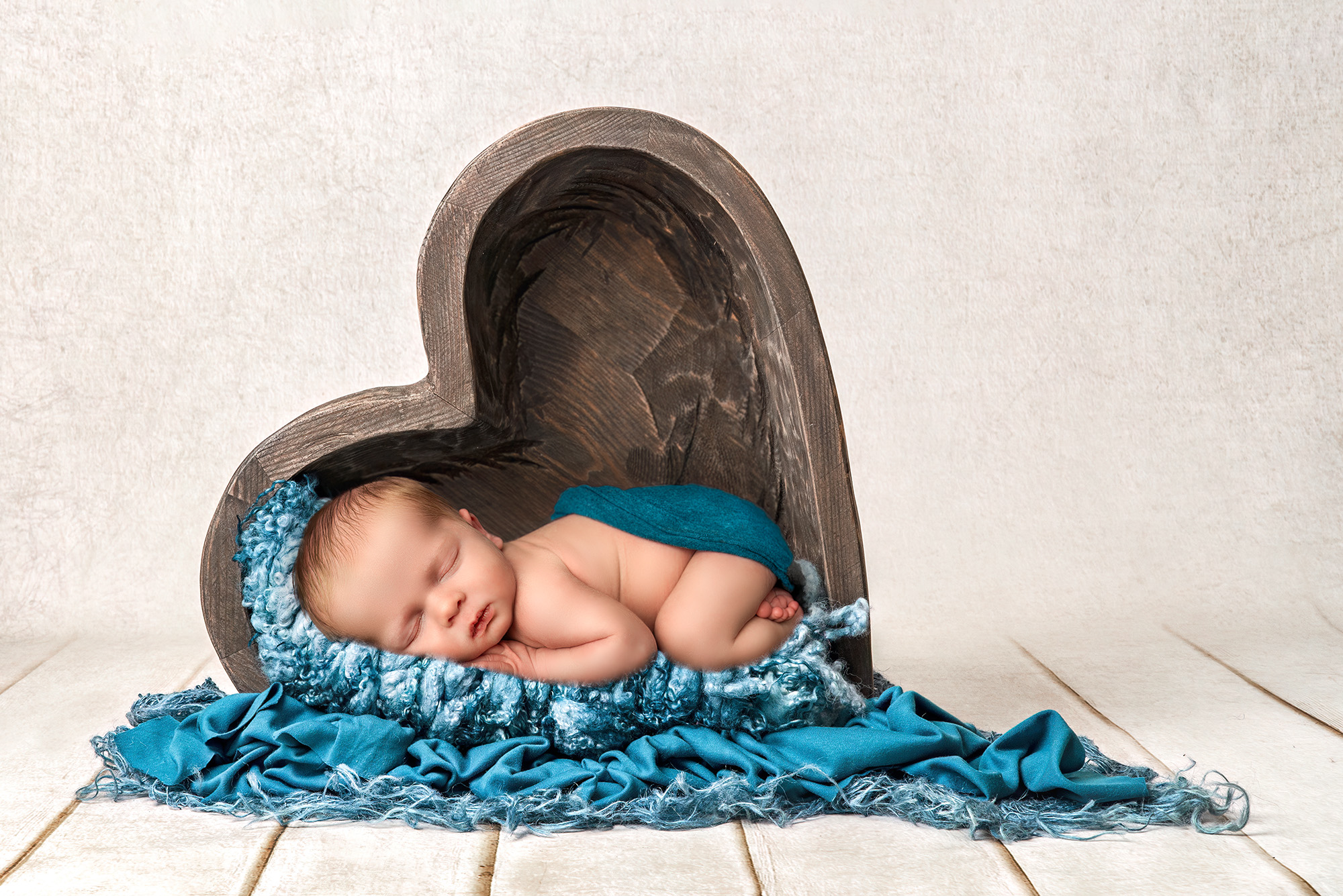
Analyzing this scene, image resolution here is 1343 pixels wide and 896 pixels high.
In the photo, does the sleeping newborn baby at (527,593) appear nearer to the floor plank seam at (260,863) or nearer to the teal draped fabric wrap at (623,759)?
the teal draped fabric wrap at (623,759)

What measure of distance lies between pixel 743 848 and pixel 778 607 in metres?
0.42

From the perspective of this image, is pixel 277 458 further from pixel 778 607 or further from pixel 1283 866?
pixel 1283 866

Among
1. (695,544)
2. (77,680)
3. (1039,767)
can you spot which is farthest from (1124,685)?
(77,680)

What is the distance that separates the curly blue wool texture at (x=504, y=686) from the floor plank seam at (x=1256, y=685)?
666 mm

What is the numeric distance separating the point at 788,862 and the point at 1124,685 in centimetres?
93

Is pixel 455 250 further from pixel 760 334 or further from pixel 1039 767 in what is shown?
pixel 1039 767

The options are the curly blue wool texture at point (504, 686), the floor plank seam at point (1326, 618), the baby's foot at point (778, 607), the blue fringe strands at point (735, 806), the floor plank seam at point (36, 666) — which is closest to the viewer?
the blue fringe strands at point (735, 806)

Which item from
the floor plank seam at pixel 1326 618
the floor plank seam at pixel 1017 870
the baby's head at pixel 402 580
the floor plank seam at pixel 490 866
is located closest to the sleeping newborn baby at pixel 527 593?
the baby's head at pixel 402 580

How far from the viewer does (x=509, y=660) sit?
1533 mm

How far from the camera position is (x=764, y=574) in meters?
1.58

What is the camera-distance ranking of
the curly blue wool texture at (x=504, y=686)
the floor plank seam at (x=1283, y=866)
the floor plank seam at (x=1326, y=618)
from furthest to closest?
the floor plank seam at (x=1326, y=618) → the curly blue wool texture at (x=504, y=686) → the floor plank seam at (x=1283, y=866)

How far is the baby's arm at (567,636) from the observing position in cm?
148

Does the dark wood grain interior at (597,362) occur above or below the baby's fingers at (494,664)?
above

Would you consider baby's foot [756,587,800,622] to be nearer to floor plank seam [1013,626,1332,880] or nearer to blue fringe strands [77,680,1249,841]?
blue fringe strands [77,680,1249,841]
